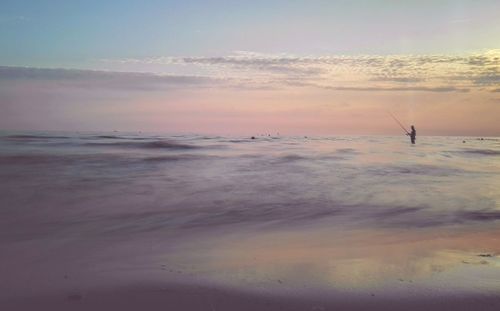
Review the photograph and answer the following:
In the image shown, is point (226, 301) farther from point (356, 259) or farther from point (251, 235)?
point (251, 235)

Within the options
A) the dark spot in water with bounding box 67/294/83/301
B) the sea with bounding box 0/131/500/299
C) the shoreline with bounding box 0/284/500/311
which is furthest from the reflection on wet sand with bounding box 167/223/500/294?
the dark spot in water with bounding box 67/294/83/301

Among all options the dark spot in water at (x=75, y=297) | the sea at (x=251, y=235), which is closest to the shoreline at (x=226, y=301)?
the dark spot in water at (x=75, y=297)

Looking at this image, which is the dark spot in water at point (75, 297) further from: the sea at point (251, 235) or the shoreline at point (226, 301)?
the sea at point (251, 235)

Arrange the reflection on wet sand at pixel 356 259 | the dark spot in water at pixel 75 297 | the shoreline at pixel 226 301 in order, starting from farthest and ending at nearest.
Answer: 1. the reflection on wet sand at pixel 356 259
2. the dark spot in water at pixel 75 297
3. the shoreline at pixel 226 301

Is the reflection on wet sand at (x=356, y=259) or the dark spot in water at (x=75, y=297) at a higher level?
the dark spot in water at (x=75, y=297)

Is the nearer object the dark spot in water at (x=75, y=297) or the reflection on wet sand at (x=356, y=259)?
the dark spot in water at (x=75, y=297)

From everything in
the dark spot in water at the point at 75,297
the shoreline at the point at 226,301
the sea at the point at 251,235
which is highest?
the dark spot in water at the point at 75,297

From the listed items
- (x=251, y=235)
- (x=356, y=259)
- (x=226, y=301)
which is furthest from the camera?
(x=251, y=235)

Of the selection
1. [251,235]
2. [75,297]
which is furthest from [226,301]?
[251,235]

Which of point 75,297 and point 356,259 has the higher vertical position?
point 75,297

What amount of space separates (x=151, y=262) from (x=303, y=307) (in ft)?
7.11

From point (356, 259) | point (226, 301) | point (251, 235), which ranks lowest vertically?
point (251, 235)

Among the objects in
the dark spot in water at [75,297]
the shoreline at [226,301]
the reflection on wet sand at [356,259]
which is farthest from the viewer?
the reflection on wet sand at [356,259]

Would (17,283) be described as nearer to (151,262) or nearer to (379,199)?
(151,262)
